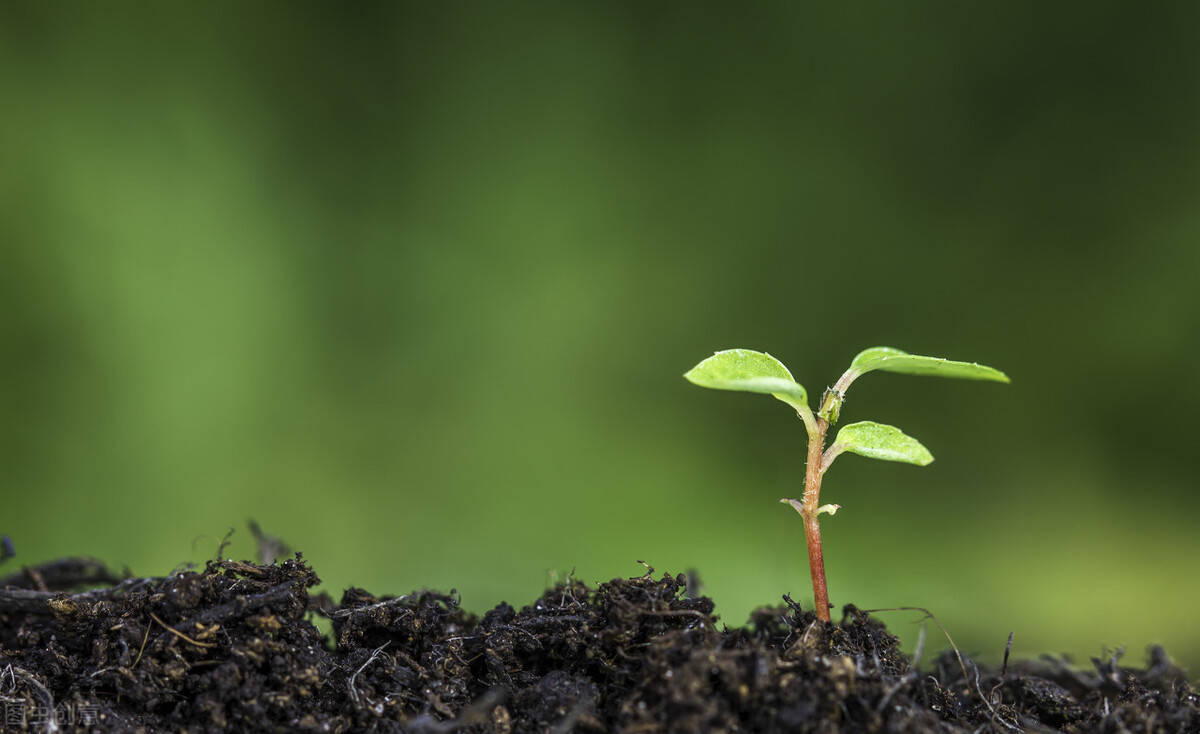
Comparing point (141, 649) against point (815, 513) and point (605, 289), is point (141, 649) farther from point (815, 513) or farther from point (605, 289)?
point (605, 289)

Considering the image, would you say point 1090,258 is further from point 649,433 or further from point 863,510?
point 649,433

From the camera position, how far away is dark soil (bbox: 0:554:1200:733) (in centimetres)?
57

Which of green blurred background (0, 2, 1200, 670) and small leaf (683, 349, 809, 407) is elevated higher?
green blurred background (0, 2, 1200, 670)

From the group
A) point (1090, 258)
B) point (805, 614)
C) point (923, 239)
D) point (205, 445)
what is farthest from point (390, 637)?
point (1090, 258)

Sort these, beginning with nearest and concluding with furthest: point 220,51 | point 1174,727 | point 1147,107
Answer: point 1174,727, point 1147,107, point 220,51

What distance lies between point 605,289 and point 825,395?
39.5 inches

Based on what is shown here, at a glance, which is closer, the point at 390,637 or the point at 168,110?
the point at 390,637

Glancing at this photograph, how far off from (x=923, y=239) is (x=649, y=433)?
0.64 metres

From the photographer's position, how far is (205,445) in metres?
1.62

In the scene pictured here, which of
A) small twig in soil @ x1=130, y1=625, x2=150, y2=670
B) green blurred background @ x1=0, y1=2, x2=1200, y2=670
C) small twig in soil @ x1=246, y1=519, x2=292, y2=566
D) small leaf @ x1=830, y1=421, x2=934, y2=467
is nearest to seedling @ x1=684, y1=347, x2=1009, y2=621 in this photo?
small leaf @ x1=830, y1=421, x2=934, y2=467

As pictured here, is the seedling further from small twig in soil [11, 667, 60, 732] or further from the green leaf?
small twig in soil [11, 667, 60, 732]

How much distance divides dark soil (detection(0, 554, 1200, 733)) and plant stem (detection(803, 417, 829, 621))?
0.9 inches

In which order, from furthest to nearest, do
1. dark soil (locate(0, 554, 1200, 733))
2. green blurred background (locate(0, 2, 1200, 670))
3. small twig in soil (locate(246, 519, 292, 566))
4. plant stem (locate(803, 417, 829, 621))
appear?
green blurred background (locate(0, 2, 1200, 670)), small twig in soil (locate(246, 519, 292, 566)), plant stem (locate(803, 417, 829, 621)), dark soil (locate(0, 554, 1200, 733))

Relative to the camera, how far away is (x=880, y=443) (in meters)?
0.64
